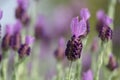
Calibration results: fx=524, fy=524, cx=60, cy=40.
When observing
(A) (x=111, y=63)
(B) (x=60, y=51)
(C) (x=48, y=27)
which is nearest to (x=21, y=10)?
(B) (x=60, y=51)

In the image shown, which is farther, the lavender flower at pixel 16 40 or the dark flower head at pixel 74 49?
the lavender flower at pixel 16 40

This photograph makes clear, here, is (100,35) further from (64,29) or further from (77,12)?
(77,12)

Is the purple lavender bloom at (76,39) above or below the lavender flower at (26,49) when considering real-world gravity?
above

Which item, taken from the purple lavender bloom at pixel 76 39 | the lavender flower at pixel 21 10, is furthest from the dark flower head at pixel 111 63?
the lavender flower at pixel 21 10

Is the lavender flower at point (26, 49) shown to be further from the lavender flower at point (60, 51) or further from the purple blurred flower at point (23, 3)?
the purple blurred flower at point (23, 3)

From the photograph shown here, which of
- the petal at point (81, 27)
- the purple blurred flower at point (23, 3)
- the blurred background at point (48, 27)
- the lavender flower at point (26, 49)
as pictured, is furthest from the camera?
the blurred background at point (48, 27)

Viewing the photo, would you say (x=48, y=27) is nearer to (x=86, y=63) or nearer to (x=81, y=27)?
(x=86, y=63)
